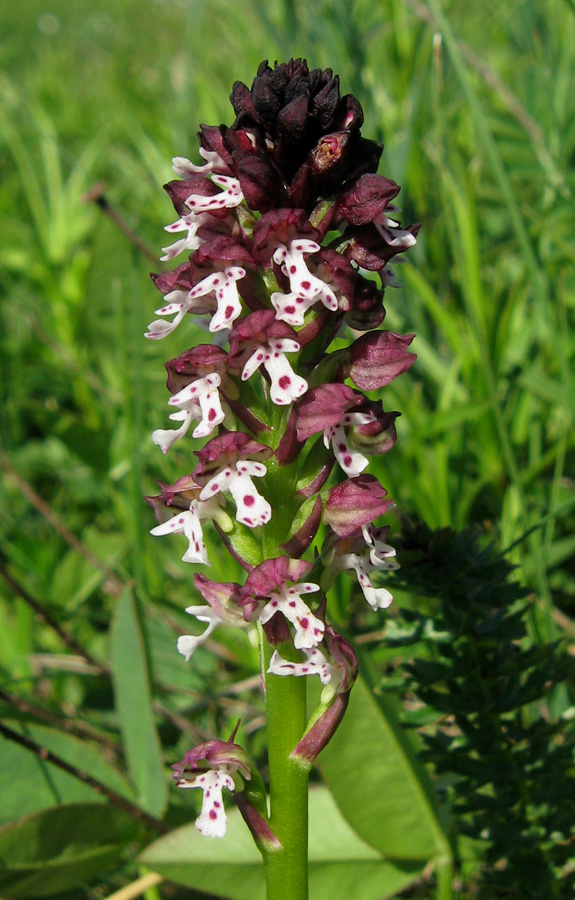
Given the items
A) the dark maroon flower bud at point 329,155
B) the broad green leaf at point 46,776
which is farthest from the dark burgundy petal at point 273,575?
the broad green leaf at point 46,776

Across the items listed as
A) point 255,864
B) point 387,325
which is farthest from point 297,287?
point 387,325

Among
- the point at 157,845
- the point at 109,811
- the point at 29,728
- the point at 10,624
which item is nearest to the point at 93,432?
the point at 10,624

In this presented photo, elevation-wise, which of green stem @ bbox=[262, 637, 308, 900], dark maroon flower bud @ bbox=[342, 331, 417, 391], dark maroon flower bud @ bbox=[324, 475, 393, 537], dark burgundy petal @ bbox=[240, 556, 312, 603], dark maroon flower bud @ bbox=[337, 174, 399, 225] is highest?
dark maroon flower bud @ bbox=[337, 174, 399, 225]

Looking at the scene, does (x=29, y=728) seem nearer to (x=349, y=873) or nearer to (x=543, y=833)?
(x=349, y=873)

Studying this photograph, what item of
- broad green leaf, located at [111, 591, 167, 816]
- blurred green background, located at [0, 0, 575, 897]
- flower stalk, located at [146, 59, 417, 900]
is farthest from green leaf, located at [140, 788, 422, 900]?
blurred green background, located at [0, 0, 575, 897]

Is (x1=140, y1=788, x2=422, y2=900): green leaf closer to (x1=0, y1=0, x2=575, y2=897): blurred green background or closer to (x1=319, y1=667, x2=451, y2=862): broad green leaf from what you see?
(x1=319, y1=667, x2=451, y2=862): broad green leaf

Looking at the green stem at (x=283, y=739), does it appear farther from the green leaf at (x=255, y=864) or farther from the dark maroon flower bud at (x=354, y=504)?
the green leaf at (x=255, y=864)

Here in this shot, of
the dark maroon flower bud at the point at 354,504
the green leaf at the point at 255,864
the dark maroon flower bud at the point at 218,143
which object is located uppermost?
the dark maroon flower bud at the point at 218,143
